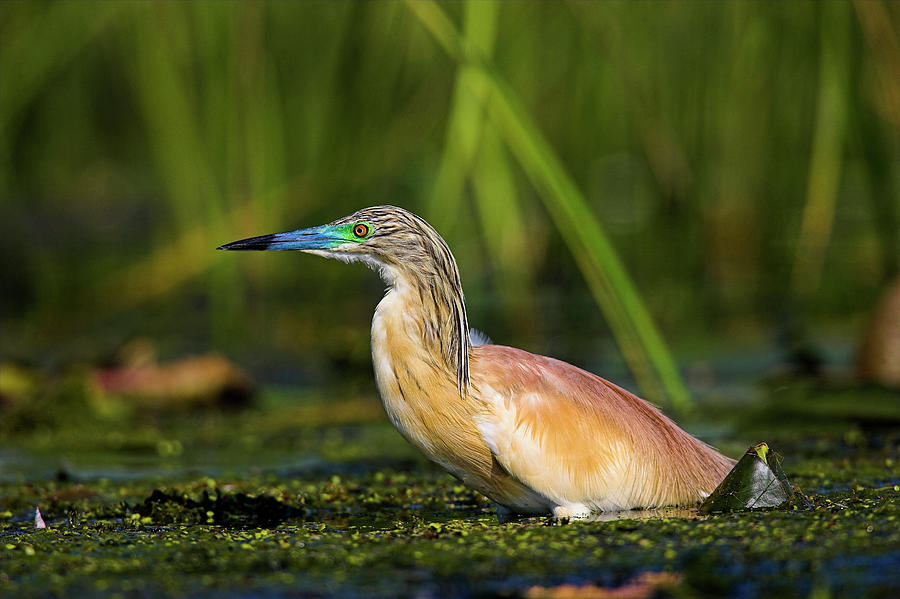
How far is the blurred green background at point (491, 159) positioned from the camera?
23.9 feet

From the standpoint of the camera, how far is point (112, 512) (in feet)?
15.2

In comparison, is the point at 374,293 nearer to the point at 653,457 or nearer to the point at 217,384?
the point at 217,384

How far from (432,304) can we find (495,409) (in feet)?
1.61

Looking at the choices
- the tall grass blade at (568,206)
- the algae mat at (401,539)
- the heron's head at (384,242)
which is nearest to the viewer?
the algae mat at (401,539)

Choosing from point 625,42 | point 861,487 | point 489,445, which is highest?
point 625,42

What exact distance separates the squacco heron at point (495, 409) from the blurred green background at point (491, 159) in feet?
4.05

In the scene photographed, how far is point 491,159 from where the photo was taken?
26.5 feet

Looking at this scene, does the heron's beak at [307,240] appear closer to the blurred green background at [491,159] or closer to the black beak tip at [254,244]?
the black beak tip at [254,244]

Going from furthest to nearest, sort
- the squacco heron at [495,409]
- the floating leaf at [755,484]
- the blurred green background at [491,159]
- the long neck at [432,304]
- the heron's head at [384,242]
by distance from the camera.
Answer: the blurred green background at [491,159] < the heron's head at [384,242] < the long neck at [432,304] < the squacco heron at [495,409] < the floating leaf at [755,484]

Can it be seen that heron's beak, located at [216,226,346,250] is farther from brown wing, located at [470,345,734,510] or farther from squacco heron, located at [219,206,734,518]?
brown wing, located at [470,345,734,510]

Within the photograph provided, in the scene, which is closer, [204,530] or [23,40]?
[204,530]

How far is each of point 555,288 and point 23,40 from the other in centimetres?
483

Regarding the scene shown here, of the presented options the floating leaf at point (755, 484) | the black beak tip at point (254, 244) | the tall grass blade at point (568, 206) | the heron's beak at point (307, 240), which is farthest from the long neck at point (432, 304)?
the tall grass blade at point (568, 206)

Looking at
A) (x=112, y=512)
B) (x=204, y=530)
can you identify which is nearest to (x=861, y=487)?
(x=204, y=530)
